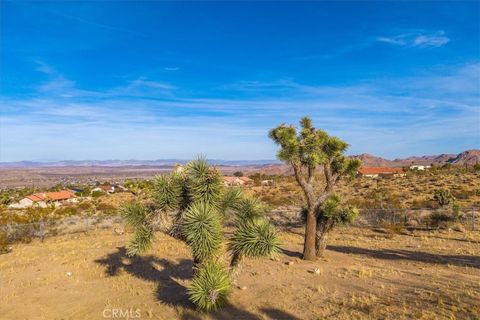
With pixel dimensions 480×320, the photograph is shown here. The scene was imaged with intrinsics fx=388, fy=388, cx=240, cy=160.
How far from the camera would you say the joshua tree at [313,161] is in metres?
13.8

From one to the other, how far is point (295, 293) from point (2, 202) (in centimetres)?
4302

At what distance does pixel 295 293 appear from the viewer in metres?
10.8

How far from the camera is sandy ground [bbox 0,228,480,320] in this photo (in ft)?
31.0

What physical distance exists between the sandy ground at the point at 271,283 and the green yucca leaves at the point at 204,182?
2.85 meters

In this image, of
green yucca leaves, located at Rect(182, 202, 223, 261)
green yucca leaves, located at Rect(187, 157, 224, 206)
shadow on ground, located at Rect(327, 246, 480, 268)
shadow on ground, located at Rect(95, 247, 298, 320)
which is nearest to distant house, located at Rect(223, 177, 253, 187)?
green yucca leaves, located at Rect(187, 157, 224, 206)

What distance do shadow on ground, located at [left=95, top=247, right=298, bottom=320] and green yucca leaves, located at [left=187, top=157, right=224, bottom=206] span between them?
9.18 ft

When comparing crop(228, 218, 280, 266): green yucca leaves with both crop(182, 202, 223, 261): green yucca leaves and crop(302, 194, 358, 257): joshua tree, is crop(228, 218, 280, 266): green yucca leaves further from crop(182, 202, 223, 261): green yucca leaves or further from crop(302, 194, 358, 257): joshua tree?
crop(302, 194, 358, 257): joshua tree

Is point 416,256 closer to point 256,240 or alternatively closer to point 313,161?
point 313,161

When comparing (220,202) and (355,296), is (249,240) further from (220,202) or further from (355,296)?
(355,296)

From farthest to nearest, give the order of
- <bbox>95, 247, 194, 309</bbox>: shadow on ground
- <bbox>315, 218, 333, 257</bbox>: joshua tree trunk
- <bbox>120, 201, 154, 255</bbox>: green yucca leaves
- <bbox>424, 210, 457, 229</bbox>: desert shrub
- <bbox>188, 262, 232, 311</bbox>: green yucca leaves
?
<bbox>424, 210, 457, 229</bbox>: desert shrub, <bbox>315, 218, 333, 257</bbox>: joshua tree trunk, <bbox>95, 247, 194, 309</bbox>: shadow on ground, <bbox>120, 201, 154, 255</bbox>: green yucca leaves, <bbox>188, 262, 232, 311</bbox>: green yucca leaves

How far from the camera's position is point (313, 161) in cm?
1385

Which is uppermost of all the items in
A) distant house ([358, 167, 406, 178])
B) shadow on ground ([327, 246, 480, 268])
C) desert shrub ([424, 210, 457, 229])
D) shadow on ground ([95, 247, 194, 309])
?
distant house ([358, 167, 406, 178])

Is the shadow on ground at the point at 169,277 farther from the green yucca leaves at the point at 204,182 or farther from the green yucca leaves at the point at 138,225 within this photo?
the green yucca leaves at the point at 204,182

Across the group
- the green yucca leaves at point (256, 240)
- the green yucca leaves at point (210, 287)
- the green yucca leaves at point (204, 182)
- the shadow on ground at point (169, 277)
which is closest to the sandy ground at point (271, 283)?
the shadow on ground at point (169, 277)
